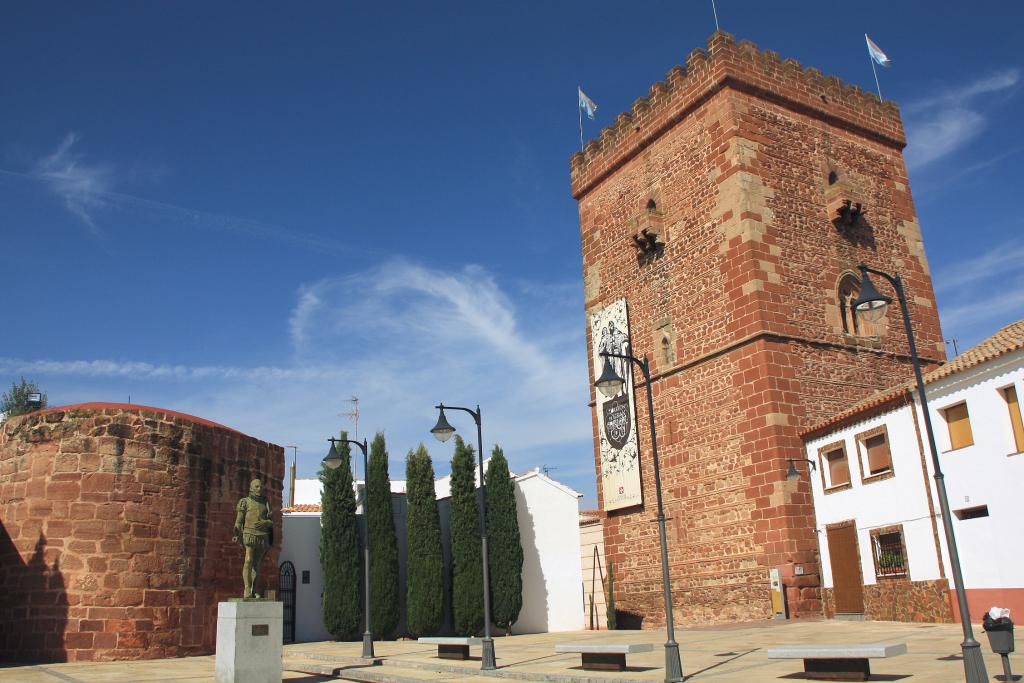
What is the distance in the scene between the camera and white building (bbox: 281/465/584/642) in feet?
84.1

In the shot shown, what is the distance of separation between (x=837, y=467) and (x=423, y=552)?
40.7 ft

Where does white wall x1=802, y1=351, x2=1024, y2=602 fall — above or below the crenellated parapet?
below

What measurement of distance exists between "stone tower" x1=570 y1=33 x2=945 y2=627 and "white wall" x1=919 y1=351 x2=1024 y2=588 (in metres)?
3.57

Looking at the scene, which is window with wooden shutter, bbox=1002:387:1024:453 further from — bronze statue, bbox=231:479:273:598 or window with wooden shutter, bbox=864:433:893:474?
bronze statue, bbox=231:479:273:598

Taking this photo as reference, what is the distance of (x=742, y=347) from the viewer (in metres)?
19.4

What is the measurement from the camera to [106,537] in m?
17.2

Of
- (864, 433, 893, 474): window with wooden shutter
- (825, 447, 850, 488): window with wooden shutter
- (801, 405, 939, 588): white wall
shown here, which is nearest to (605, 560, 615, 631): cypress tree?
(801, 405, 939, 588): white wall

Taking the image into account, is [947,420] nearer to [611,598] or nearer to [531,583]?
[611,598]

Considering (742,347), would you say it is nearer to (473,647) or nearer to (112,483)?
(473,647)

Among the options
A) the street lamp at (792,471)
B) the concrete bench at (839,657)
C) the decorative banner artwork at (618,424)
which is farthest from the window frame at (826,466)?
the concrete bench at (839,657)

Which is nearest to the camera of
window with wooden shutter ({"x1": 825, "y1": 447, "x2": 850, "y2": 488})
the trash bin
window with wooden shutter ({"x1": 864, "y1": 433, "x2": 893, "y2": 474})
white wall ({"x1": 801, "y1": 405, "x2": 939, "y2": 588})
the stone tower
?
the trash bin

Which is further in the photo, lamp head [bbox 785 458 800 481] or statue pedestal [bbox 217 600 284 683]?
lamp head [bbox 785 458 800 481]

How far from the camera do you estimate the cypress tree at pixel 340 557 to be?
80.7ft

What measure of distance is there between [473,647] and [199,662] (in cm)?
565
